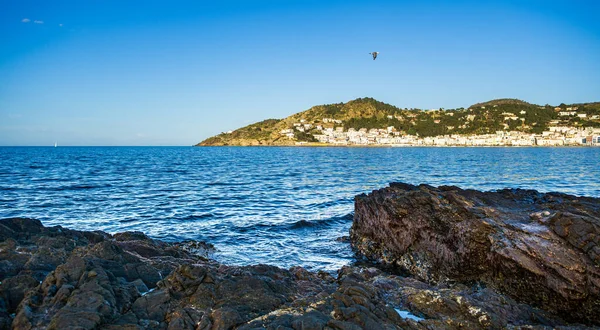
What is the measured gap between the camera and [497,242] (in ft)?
31.1

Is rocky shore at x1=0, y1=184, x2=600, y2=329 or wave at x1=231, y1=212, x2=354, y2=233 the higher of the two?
rocky shore at x1=0, y1=184, x2=600, y2=329

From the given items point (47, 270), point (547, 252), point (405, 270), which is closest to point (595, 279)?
point (547, 252)

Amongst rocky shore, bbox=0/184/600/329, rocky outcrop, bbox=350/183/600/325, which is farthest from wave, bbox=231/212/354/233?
rocky shore, bbox=0/184/600/329

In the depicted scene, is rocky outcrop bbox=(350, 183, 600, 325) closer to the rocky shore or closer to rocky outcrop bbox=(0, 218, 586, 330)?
the rocky shore

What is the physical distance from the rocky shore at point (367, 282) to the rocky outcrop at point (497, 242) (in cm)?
3

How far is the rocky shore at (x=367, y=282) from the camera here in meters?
5.56

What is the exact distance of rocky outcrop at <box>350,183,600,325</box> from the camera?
7992 mm

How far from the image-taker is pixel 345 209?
A: 23.8 m

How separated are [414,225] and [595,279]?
17.1 ft

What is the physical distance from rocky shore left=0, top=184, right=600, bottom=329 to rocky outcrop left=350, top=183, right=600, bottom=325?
3cm

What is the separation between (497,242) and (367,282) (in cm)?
386

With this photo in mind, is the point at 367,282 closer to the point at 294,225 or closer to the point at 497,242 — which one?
the point at 497,242

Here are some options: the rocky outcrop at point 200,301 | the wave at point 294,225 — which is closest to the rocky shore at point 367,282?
the rocky outcrop at point 200,301

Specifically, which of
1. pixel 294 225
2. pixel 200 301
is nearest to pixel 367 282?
pixel 200 301
